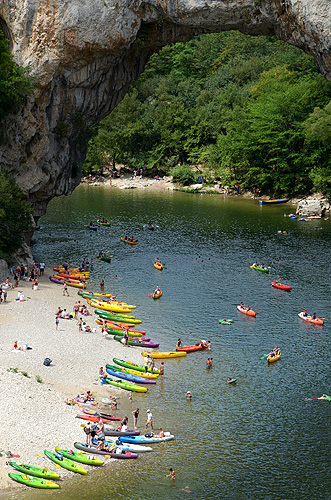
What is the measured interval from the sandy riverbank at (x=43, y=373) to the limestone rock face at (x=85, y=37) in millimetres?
15507

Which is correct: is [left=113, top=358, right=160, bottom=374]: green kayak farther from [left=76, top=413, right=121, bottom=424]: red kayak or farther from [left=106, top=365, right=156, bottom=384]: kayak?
[left=76, top=413, right=121, bottom=424]: red kayak

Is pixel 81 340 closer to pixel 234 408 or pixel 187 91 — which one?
pixel 234 408

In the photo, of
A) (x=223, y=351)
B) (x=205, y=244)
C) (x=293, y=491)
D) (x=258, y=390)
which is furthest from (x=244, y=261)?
(x=293, y=491)

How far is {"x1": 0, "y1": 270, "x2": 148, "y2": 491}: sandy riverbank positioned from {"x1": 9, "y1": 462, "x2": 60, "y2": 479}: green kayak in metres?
0.39

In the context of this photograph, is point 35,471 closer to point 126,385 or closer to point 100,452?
point 100,452

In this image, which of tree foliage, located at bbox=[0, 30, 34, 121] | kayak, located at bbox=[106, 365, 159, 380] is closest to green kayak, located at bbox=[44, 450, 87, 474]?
kayak, located at bbox=[106, 365, 159, 380]

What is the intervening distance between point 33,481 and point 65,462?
1.98 meters

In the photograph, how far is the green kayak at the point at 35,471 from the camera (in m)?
28.3

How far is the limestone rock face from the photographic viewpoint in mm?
55406

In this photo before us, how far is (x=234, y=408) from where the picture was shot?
119 feet

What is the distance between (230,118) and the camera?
125375mm

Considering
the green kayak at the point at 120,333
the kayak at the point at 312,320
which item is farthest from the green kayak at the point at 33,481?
the kayak at the point at 312,320

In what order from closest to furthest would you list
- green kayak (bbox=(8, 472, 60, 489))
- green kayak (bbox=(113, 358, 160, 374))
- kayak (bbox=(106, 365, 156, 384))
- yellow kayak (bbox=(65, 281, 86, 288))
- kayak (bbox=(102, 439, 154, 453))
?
green kayak (bbox=(8, 472, 60, 489))
kayak (bbox=(102, 439, 154, 453))
kayak (bbox=(106, 365, 156, 384))
green kayak (bbox=(113, 358, 160, 374))
yellow kayak (bbox=(65, 281, 86, 288))

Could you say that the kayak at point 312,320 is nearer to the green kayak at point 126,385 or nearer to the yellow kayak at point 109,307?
the yellow kayak at point 109,307
